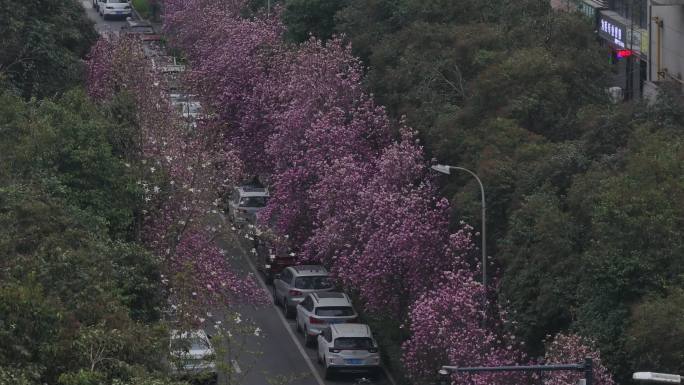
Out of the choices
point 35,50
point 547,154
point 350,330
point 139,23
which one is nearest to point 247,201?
point 35,50

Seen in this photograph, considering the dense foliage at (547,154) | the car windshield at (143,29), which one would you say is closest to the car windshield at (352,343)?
the dense foliage at (547,154)

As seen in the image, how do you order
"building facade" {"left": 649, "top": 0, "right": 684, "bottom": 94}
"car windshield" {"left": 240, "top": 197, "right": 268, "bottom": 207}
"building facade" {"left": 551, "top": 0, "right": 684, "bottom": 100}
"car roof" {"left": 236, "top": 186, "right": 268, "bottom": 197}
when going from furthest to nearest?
"car roof" {"left": 236, "top": 186, "right": 268, "bottom": 197} < "car windshield" {"left": 240, "top": 197, "right": 268, "bottom": 207} < "building facade" {"left": 551, "top": 0, "right": 684, "bottom": 100} < "building facade" {"left": 649, "top": 0, "right": 684, "bottom": 94}

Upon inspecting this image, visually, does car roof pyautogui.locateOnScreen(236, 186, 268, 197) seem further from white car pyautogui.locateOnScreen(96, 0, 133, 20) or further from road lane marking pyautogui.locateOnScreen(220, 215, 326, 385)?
white car pyautogui.locateOnScreen(96, 0, 133, 20)

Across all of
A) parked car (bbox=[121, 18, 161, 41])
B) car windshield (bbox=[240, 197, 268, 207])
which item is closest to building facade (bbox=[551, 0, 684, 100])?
car windshield (bbox=[240, 197, 268, 207])

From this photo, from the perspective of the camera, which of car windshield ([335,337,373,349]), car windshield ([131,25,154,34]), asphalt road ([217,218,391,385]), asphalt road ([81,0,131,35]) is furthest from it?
asphalt road ([81,0,131,35])

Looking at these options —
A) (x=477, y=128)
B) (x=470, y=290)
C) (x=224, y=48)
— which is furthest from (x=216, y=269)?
(x=224, y=48)

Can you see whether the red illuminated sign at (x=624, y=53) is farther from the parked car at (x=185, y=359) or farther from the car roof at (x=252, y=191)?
the parked car at (x=185, y=359)

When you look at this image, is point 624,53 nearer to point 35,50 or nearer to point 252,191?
point 252,191
